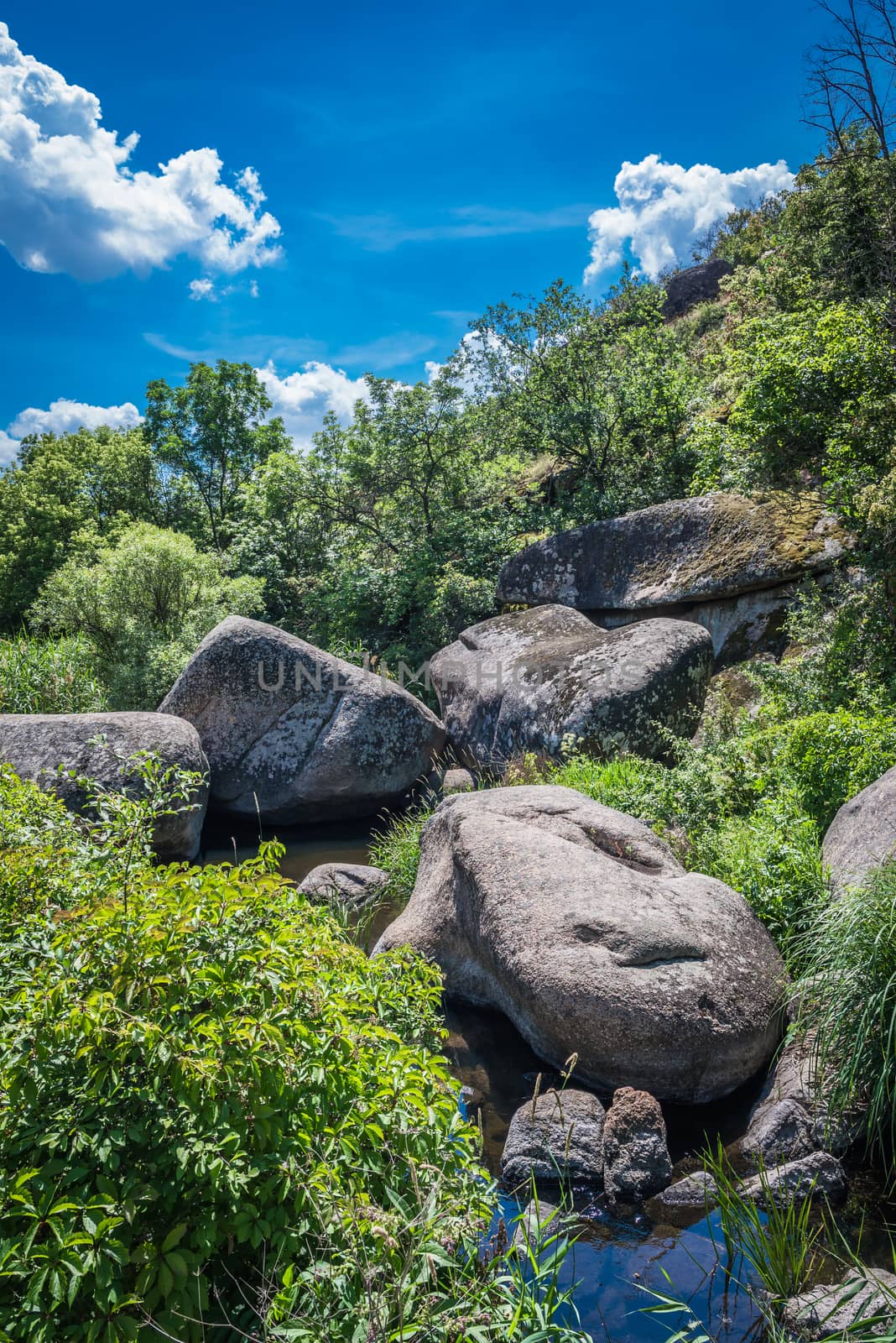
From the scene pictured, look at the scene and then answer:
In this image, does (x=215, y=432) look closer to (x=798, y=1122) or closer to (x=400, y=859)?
(x=400, y=859)

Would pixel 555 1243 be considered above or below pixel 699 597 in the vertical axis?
below

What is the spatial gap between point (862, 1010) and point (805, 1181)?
953 millimetres

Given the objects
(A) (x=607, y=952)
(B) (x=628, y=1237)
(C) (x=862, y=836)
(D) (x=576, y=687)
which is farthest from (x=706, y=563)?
(B) (x=628, y=1237)

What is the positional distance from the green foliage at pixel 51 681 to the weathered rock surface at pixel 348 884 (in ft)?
23.4

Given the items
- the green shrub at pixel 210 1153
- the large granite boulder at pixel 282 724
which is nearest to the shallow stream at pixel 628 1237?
the green shrub at pixel 210 1153

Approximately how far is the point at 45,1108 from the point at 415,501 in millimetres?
15313

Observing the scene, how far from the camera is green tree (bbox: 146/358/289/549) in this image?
91.6ft

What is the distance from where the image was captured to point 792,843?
21.5ft

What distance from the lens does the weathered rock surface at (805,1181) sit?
424 centimetres

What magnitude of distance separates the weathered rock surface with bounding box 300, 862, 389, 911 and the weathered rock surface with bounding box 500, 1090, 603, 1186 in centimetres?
403

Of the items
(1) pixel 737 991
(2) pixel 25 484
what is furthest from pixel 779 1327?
(2) pixel 25 484

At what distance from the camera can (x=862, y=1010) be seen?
4633 millimetres

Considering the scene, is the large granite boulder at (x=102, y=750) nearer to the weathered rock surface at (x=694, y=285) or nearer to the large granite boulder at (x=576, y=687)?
the large granite boulder at (x=576, y=687)

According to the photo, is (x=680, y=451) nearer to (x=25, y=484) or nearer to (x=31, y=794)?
(x=31, y=794)
